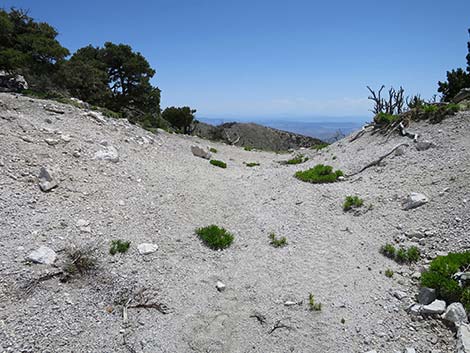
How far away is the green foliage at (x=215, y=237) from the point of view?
8539mm

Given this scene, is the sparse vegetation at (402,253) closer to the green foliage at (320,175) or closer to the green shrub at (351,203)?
the green shrub at (351,203)

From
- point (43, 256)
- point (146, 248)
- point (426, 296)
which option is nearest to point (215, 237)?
point (146, 248)

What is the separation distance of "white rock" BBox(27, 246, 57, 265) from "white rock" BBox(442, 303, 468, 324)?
8077mm

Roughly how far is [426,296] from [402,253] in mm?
1640

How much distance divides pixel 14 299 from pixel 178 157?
1057 centimetres

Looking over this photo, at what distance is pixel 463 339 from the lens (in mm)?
5023

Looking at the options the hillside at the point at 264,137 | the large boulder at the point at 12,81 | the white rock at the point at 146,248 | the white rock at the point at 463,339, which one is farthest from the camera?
the hillside at the point at 264,137

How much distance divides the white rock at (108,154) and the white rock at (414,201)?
10524 millimetres

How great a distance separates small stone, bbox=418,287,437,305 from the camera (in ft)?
19.8

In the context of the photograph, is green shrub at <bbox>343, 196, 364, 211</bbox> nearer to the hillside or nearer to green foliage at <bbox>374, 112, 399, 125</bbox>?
green foliage at <bbox>374, 112, 399, 125</bbox>

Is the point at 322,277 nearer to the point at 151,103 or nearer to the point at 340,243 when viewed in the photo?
the point at 340,243

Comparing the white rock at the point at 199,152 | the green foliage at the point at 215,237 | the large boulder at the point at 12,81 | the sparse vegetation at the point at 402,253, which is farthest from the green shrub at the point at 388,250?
the large boulder at the point at 12,81

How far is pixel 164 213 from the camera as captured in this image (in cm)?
971

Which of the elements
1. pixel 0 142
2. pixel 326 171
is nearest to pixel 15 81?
pixel 0 142
